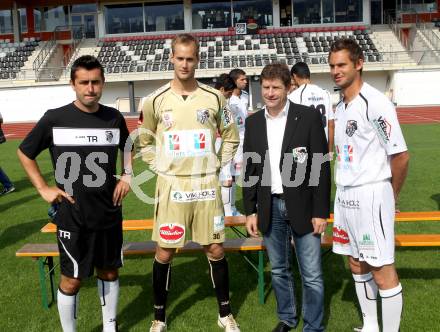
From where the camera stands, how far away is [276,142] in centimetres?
328

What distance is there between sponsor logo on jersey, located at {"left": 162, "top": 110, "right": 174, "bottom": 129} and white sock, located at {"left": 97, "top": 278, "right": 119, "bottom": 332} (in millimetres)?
1221

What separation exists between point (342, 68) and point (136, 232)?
4196 mm

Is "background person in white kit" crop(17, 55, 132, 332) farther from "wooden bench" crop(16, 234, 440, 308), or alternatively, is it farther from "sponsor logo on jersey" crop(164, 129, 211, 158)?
"wooden bench" crop(16, 234, 440, 308)

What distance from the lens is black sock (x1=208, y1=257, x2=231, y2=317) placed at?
12.0ft

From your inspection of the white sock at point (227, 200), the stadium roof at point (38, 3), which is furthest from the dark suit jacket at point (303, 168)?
the stadium roof at point (38, 3)

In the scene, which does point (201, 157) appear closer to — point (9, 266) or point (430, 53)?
point (9, 266)

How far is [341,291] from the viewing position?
4.35 m

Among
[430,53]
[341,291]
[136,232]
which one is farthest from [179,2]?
[341,291]

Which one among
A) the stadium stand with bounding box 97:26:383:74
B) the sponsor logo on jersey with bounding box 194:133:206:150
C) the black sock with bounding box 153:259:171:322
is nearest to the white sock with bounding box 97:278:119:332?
the black sock with bounding box 153:259:171:322

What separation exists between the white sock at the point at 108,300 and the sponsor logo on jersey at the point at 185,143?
1068 mm

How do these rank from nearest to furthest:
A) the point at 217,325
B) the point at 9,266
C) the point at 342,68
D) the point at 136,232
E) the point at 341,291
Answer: the point at 342,68 < the point at 217,325 < the point at 341,291 < the point at 9,266 < the point at 136,232

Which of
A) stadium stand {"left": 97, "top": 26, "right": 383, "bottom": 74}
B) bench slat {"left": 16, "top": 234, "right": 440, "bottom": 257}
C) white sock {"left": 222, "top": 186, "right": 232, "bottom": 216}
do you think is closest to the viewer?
bench slat {"left": 16, "top": 234, "right": 440, "bottom": 257}

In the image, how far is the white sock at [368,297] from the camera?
3385 millimetres

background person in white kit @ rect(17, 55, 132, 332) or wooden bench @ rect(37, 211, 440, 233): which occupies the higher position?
background person in white kit @ rect(17, 55, 132, 332)
